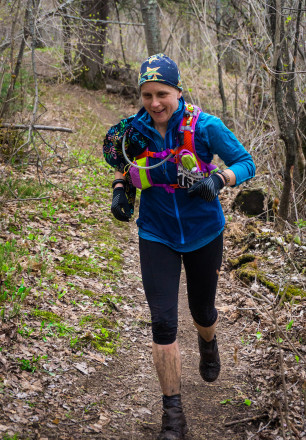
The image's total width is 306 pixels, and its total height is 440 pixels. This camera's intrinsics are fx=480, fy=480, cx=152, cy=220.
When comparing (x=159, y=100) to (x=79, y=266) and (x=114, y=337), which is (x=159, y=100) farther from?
(x=79, y=266)

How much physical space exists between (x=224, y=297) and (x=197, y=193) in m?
3.37

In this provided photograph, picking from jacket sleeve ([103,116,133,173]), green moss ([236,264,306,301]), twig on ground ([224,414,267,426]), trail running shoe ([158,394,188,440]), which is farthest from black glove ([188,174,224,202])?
green moss ([236,264,306,301])

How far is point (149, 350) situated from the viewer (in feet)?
15.9

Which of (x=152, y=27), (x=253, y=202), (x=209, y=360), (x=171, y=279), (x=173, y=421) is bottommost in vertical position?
(x=253, y=202)

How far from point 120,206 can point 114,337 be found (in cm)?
185

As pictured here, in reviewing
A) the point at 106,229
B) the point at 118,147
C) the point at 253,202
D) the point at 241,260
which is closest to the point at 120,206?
the point at 118,147

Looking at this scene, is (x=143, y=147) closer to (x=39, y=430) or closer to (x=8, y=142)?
(x=39, y=430)

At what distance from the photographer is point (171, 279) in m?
3.24

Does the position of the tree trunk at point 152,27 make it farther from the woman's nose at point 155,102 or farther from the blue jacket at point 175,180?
the woman's nose at point 155,102

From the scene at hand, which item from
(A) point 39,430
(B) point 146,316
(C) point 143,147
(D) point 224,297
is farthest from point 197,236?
(D) point 224,297

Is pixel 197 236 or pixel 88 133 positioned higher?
pixel 197 236

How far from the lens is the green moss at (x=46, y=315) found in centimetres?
449

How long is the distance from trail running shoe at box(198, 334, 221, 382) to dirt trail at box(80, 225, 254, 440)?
0.21 m

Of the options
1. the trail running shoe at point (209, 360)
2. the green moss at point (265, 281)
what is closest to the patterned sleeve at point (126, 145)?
the trail running shoe at point (209, 360)
